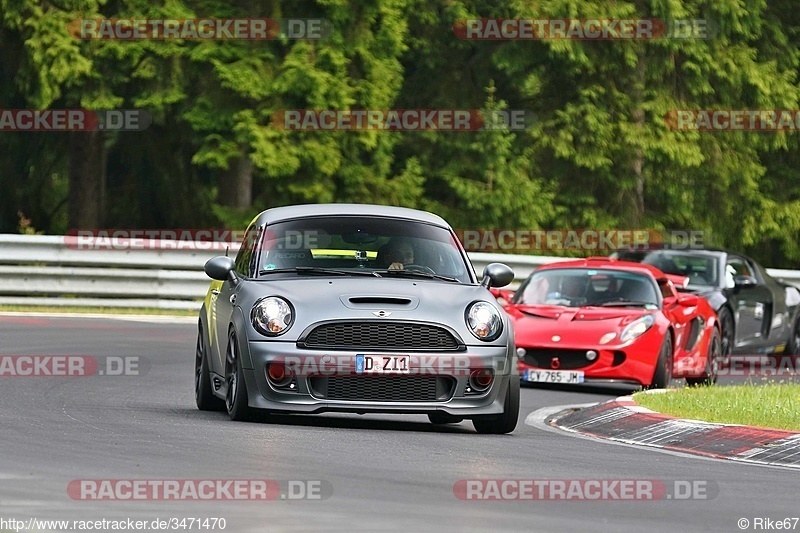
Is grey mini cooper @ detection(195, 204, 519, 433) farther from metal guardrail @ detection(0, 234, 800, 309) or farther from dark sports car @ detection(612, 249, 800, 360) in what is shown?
metal guardrail @ detection(0, 234, 800, 309)

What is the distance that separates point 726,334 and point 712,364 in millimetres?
1905

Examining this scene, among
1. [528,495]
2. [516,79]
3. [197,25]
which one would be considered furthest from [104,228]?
[528,495]

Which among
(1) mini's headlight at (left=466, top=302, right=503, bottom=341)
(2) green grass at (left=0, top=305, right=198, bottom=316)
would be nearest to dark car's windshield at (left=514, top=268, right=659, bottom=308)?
(2) green grass at (left=0, top=305, right=198, bottom=316)

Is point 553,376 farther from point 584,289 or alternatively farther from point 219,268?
point 219,268

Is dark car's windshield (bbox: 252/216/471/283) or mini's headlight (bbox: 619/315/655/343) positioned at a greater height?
dark car's windshield (bbox: 252/216/471/283)

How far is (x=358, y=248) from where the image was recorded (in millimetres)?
13016

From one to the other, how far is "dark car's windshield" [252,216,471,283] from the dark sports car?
9.05 meters

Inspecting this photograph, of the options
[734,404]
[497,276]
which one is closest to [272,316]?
[497,276]

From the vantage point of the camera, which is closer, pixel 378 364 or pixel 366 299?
pixel 378 364

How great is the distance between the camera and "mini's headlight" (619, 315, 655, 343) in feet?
59.8

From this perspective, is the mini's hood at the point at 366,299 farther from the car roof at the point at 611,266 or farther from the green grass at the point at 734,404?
the car roof at the point at 611,266

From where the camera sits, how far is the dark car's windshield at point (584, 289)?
19312mm

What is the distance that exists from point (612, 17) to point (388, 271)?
23831 millimetres

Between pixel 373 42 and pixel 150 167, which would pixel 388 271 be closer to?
pixel 373 42
